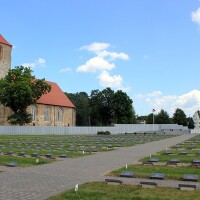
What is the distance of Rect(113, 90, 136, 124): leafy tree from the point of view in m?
101

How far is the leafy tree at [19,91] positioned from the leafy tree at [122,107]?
120ft

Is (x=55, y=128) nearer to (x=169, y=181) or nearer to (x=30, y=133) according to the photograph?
(x=30, y=133)

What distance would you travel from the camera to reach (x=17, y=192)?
9148 millimetres

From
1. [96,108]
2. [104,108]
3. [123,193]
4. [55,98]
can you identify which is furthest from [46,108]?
[123,193]

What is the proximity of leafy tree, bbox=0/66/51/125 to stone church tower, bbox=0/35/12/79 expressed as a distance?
25.8 ft

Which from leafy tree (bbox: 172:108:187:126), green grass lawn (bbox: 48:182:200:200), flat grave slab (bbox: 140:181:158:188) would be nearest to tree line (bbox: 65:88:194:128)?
leafy tree (bbox: 172:108:187:126)

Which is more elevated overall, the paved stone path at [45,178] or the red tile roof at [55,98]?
the red tile roof at [55,98]

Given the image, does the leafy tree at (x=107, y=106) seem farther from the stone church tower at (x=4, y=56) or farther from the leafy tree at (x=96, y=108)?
the stone church tower at (x=4, y=56)

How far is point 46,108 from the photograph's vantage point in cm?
8131

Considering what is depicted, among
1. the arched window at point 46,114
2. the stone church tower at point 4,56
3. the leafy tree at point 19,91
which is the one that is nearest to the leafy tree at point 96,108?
the arched window at point 46,114

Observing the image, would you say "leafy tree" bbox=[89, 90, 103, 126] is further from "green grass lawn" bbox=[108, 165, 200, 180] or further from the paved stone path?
"green grass lawn" bbox=[108, 165, 200, 180]

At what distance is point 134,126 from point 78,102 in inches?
1331

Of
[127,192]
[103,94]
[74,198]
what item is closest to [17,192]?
[74,198]

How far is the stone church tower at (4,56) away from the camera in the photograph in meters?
72.5
